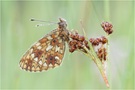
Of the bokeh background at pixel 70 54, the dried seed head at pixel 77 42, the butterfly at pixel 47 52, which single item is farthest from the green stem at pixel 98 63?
the butterfly at pixel 47 52

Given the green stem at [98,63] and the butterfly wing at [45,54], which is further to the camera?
the butterfly wing at [45,54]

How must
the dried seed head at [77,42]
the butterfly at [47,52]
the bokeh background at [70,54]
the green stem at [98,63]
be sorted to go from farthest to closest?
the bokeh background at [70,54], the butterfly at [47,52], the dried seed head at [77,42], the green stem at [98,63]

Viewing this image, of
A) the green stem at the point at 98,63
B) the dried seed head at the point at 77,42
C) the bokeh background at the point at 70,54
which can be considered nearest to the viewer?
the green stem at the point at 98,63

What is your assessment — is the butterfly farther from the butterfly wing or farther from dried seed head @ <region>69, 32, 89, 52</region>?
dried seed head @ <region>69, 32, 89, 52</region>

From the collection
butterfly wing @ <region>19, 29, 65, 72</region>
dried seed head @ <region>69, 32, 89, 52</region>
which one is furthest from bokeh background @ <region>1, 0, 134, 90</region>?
dried seed head @ <region>69, 32, 89, 52</region>

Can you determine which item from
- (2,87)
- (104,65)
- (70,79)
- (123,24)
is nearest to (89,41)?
(104,65)

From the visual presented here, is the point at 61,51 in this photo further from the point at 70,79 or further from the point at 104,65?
the point at 104,65

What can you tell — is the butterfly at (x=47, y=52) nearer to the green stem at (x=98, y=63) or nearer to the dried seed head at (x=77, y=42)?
the dried seed head at (x=77, y=42)

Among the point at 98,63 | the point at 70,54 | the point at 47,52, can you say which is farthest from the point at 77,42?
the point at 70,54

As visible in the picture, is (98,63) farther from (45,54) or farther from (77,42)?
(45,54)
